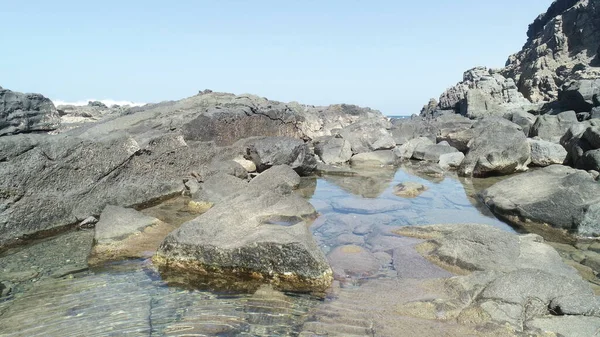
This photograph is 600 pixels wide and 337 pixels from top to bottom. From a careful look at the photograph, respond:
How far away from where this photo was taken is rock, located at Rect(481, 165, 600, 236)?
26.4 ft

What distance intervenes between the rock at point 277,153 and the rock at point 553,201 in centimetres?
649

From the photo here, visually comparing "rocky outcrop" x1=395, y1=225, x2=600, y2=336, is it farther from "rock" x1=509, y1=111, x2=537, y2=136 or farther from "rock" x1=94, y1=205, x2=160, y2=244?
"rock" x1=509, y1=111, x2=537, y2=136

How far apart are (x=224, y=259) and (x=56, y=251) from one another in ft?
10.7

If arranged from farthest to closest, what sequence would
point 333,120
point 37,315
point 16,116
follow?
point 333,120
point 16,116
point 37,315

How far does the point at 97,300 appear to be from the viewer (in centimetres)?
516

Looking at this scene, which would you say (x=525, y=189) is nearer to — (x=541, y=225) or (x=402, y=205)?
(x=541, y=225)

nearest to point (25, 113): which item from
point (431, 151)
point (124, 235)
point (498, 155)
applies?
point (124, 235)

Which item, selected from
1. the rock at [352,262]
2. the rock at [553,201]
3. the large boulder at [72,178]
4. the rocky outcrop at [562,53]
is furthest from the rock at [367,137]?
the rocky outcrop at [562,53]

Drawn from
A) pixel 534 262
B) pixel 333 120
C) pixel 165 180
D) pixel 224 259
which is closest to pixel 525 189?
pixel 534 262

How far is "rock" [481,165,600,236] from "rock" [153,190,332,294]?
5.58 metres

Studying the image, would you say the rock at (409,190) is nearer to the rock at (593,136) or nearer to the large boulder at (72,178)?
the rock at (593,136)

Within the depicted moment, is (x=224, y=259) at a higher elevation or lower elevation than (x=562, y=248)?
higher

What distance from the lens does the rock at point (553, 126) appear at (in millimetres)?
19344

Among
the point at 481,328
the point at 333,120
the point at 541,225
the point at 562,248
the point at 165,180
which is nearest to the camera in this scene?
the point at 481,328
